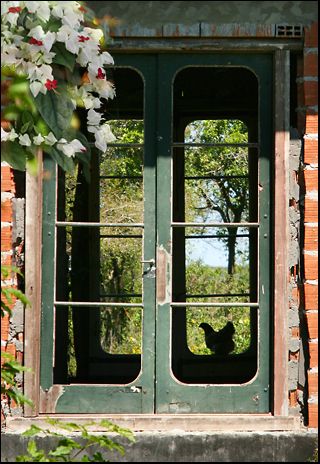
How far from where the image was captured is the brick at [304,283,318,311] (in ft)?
19.6

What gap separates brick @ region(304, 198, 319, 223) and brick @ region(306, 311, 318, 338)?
47 centimetres

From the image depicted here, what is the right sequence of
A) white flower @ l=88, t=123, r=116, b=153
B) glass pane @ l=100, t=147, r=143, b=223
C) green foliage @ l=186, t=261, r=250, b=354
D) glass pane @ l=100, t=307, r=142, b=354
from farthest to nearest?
green foliage @ l=186, t=261, r=250, b=354, glass pane @ l=100, t=307, r=142, b=354, glass pane @ l=100, t=147, r=143, b=223, white flower @ l=88, t=123, r=116, b=153

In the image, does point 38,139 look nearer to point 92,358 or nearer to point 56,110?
point 56,110

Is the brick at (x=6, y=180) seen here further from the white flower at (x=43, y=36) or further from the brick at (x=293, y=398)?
the brick at (x=293, y=398)

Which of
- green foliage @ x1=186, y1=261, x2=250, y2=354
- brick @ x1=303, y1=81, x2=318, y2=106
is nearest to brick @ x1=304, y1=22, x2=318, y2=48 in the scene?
brick @ x1=303, y1=81, x2=318, y2=106

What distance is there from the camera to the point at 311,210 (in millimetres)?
5969

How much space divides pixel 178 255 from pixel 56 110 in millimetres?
3762

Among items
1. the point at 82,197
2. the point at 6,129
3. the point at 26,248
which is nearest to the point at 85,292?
the point at 82,197

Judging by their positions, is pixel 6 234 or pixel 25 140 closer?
pixel 25 140

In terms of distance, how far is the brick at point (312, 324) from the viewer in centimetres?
595

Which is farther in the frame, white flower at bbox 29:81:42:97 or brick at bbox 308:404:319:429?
brick at bbox 308:404:319:429

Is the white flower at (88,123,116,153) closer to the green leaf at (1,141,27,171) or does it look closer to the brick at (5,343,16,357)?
the green leaf at (1,141,27,171)

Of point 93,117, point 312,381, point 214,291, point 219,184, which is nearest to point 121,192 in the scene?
point 219,184

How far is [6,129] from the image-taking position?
16.5 feet
